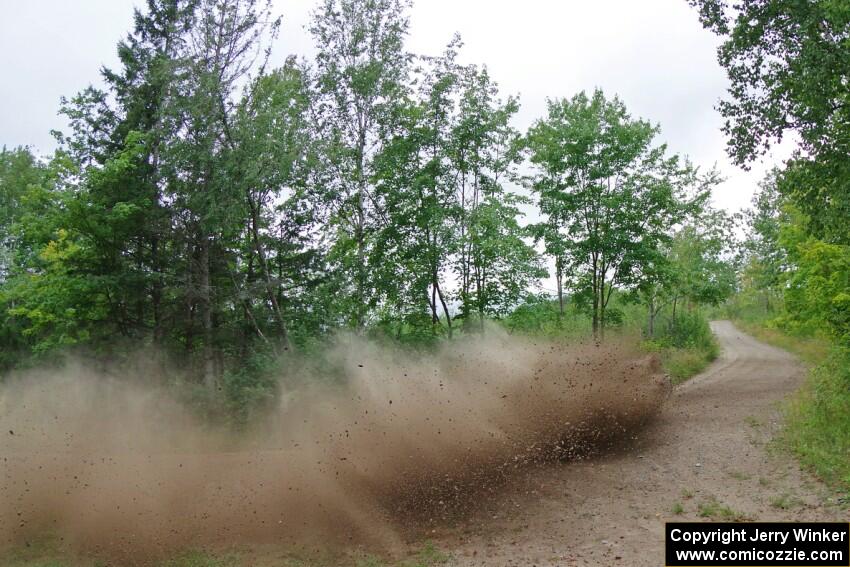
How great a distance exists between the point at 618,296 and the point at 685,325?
389 inches

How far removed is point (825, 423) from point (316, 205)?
1577 cm

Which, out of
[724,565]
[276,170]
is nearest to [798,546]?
[724,565]

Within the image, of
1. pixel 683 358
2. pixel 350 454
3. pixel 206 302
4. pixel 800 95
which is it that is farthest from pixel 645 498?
pixel 206 302

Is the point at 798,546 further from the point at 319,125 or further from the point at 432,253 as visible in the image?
the point at 319,125

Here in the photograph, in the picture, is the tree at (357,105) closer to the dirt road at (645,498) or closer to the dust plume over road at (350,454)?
the dust plume over road at (350,454)

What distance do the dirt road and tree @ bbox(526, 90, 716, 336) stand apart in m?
6.95

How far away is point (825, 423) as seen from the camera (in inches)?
452

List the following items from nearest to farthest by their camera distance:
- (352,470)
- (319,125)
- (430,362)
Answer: (352,470) → (430,362) → (319,125)

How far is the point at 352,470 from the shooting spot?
429 inches

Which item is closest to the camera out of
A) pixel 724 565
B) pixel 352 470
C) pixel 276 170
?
pixel 724 565

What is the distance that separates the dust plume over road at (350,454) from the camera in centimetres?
977

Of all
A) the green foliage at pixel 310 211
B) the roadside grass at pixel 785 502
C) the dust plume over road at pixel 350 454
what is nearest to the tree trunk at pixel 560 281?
the green foliage at pixel 310 211

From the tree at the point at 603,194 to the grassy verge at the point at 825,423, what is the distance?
21.2 ft

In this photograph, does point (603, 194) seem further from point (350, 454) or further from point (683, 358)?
point (350, 454)
